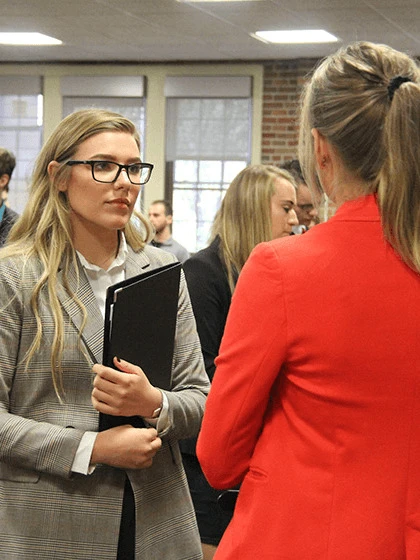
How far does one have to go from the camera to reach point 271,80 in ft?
35.4

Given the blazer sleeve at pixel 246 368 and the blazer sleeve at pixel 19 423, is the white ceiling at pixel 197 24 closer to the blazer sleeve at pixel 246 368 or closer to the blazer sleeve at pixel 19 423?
the blazer sleeve at pixel 19 423

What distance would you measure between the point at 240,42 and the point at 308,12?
1.83 meters

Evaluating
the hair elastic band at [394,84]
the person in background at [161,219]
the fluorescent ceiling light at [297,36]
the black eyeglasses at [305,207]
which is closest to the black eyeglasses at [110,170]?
the hair elastic band at [394,84]

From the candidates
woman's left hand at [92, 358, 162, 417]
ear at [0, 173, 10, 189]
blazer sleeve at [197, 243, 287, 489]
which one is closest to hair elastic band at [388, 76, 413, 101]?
blazer sleeve at [197, 243, 287, 489]

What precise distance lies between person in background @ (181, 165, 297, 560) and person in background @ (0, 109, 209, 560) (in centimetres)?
87

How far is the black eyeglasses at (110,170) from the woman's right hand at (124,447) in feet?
1.70

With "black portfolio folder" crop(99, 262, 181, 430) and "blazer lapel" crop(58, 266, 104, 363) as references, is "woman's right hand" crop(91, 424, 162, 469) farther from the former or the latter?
"blazer lapel" crop(58, 266, 104, 363)

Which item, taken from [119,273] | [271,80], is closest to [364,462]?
[119,273]

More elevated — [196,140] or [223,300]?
[196,140]

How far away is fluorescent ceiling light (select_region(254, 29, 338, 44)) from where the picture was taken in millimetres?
8945

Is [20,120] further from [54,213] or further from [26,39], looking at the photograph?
[54,213]

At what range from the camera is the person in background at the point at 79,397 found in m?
1.73

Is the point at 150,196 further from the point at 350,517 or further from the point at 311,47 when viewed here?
the point at 350,517

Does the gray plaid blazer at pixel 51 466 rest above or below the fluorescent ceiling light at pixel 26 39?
below
